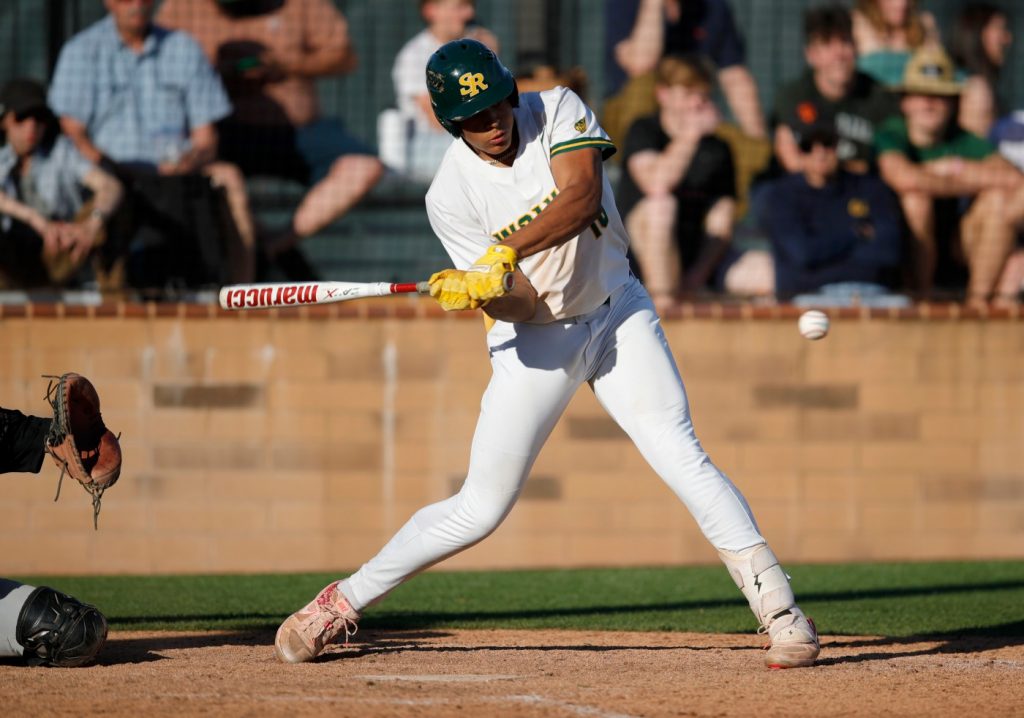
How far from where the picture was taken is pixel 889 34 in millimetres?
8859

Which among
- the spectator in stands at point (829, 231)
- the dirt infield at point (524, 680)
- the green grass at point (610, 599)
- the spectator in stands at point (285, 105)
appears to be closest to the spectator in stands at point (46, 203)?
the spectator in stands at point (285, 105)

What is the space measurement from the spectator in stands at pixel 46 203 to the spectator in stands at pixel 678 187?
305cm

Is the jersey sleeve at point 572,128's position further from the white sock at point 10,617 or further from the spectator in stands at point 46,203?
the spectator in stands at point 46,203

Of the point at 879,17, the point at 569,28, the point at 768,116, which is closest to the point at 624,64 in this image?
the point at 569,28

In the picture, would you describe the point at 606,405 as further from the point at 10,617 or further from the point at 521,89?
the point at 521,89

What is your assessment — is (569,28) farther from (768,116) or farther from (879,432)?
(879,432)

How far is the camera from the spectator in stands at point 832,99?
8648mm

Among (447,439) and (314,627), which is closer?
(314,627)

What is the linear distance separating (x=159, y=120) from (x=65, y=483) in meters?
2.16

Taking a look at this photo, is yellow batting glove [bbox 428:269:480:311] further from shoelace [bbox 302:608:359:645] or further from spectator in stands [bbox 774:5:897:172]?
spectator in stands [bbox 774:5:897:172]

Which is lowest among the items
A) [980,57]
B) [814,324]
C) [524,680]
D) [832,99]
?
[524,680]

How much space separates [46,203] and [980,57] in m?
5.74

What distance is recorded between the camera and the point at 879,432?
833 cm

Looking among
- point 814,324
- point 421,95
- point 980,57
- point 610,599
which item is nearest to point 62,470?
point 814,324
